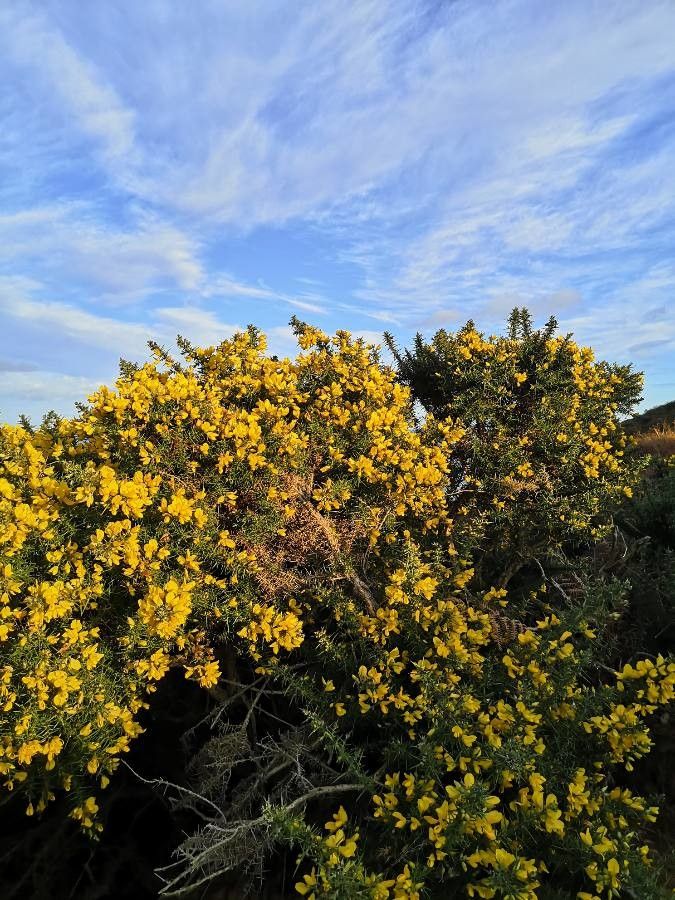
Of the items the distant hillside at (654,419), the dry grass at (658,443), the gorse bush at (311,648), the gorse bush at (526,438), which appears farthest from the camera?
the distant hillside at (654,419)

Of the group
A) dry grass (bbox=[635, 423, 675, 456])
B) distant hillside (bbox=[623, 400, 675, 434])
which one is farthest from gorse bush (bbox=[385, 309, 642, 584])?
distant hillside (bbox=[623, 400, 675, 434])

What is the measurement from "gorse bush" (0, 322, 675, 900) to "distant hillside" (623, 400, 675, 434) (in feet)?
38.6

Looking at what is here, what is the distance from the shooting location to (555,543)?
15.8 feet

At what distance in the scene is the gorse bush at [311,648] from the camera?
2463 mm

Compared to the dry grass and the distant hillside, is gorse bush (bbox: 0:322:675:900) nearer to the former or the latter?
the dry grass

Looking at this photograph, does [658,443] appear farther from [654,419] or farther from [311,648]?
[311,648]

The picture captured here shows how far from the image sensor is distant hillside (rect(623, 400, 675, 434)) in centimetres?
1424

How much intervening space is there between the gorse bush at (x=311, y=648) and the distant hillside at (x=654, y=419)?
1177 centimetres

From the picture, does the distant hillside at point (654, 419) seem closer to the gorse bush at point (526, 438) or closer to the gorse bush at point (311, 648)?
the gorse bush at point (526, 438)

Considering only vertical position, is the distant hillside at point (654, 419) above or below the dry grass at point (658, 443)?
above

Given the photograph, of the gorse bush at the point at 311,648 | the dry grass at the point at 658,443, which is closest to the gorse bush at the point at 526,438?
the gorse bush at the point at 311,648

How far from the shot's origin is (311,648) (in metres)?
3.62

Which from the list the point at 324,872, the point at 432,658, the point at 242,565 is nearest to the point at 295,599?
the point at 242,565

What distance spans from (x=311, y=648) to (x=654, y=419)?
14.4 m
